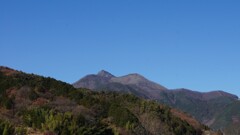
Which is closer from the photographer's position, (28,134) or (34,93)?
(28,134)

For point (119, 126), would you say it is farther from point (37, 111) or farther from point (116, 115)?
point (37, 111)

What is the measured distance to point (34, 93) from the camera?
4481cm

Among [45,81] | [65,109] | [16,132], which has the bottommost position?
[16,132]

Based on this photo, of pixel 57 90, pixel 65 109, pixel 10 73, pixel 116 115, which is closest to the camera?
pixel 65 109

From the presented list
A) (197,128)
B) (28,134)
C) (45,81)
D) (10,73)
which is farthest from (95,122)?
(197,128)

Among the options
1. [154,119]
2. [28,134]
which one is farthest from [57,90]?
[28,134]

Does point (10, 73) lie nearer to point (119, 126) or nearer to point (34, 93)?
point (34, 93)

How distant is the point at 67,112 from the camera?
117 feet

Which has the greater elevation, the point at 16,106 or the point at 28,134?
the point at 16,106

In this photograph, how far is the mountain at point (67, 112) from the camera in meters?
32.3

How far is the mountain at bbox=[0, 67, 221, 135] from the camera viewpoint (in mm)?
32344

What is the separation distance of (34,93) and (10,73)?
807 centimetres

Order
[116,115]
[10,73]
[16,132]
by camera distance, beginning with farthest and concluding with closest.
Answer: [10,73], [116,115], [16,132]

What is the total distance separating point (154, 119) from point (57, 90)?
917 cm
